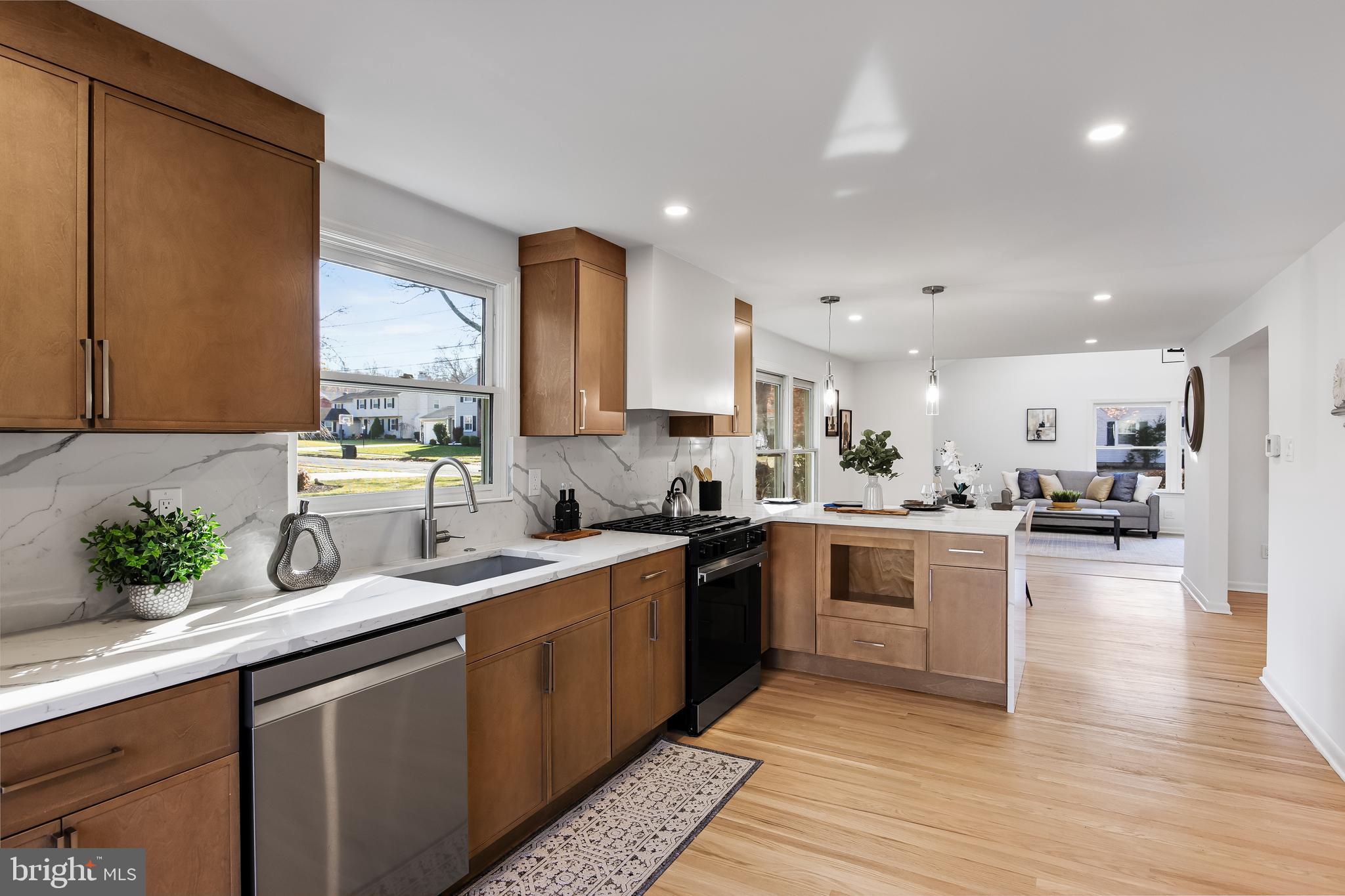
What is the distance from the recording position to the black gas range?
325 cm

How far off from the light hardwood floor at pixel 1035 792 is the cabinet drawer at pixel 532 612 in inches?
34.4

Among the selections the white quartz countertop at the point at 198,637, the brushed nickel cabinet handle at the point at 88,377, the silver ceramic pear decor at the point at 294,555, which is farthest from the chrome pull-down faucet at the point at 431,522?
the brushed nickel cabinet handle at the point at 88,377

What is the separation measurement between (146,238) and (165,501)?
727 mm

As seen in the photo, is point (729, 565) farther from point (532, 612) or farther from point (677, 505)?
point (532, 612)

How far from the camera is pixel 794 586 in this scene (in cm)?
406

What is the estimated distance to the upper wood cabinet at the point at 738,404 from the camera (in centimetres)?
433

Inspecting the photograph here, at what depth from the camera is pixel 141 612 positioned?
5.78 feet

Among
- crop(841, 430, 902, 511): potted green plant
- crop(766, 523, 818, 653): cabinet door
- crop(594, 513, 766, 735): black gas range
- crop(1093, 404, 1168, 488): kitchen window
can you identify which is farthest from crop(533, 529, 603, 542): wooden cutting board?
crop(1093, 404, 1168, 488): kitchen window

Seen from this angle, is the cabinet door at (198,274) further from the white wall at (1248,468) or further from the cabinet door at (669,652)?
the white wall at (1248,468)

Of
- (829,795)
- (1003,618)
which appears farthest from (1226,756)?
(829,795)

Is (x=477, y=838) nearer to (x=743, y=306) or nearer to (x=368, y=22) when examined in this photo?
(x=368, y=22)

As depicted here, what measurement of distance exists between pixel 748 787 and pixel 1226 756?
213 centimetres

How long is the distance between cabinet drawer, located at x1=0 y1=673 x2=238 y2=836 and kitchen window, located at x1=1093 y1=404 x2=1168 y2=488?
11.8 metres

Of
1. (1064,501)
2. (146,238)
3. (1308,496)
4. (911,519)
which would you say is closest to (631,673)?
(911,519)
